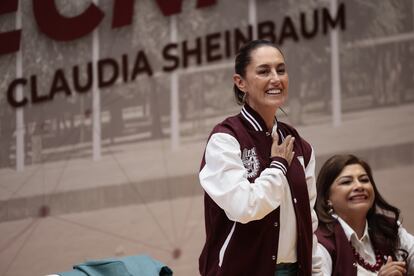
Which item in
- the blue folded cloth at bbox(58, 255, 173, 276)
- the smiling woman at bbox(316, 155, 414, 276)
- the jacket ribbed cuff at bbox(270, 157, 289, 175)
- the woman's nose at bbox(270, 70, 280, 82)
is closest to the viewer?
the blue folded cloth at bbox(58, 255, 173, 276)

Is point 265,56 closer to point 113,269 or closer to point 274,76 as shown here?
point 274,76

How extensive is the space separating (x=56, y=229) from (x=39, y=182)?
0.30 metres

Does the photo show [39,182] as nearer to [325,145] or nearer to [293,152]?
[325,145]

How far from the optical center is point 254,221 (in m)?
2.34

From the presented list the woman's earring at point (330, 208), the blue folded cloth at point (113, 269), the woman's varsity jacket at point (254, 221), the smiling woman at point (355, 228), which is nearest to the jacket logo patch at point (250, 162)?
the woman's varsity jacket at point (254, 221)

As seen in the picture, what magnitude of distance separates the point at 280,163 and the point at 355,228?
1120 millimetres

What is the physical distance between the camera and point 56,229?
4.92m

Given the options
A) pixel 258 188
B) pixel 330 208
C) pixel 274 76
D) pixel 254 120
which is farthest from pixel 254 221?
pixel 330 208

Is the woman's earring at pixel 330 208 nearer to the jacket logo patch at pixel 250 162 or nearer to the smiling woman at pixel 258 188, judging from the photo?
the smiling woman at pixel 258 188

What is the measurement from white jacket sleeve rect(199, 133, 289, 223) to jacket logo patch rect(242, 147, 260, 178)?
3cm

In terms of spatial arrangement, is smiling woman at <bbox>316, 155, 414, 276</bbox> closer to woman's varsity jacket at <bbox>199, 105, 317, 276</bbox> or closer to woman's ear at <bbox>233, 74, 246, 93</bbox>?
woman's varsity jacket at <bbox>199, 105, 317, 276</bbox>

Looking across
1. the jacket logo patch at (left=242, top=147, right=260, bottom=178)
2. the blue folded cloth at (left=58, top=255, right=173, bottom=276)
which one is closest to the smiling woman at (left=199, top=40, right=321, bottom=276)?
the jacket logo patch at (left=242, top=147, right=260, bottom=178)

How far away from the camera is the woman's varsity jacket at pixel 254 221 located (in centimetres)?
232

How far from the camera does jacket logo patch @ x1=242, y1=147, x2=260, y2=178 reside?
2.38m
